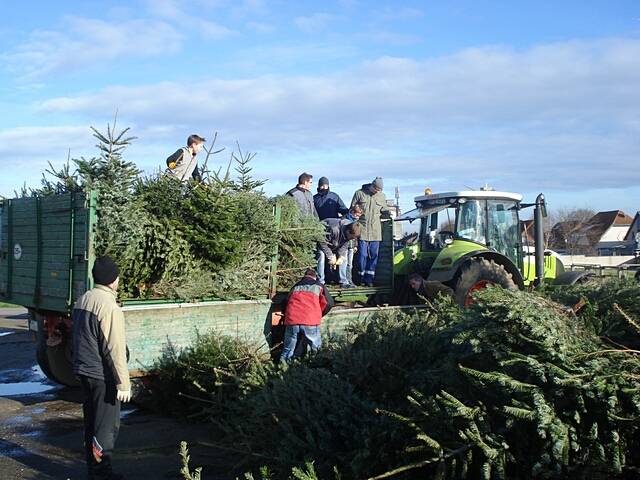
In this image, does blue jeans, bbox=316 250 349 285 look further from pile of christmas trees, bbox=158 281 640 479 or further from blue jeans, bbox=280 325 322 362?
pile of christmas trees, bbox=158 281 640 479

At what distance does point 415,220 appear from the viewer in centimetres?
1142

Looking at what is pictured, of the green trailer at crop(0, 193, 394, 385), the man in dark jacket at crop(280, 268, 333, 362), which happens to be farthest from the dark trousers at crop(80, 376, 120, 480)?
the man in dark jacket at crop(280, 268, 333, 362)

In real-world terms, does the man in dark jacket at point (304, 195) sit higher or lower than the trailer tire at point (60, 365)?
higher

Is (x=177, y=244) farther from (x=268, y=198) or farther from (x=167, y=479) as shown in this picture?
(x=167, y=479)

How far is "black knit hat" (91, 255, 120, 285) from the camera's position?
19.8 feet

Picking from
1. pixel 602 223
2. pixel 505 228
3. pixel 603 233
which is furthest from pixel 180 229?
pixel 602 223

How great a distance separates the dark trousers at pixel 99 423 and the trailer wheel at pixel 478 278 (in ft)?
18.1

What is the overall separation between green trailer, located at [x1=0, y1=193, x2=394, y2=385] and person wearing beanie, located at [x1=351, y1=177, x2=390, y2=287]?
33.5 inches

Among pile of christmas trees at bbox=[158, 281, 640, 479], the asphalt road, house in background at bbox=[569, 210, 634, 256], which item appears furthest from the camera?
house in background at bbox=[569, 210, 634, 256]

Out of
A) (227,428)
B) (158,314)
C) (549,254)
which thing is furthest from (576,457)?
(549,254)

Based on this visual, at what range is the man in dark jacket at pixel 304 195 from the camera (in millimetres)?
10273

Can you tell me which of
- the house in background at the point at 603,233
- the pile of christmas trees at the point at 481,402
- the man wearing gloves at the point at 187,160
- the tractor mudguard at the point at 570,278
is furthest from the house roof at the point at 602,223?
the pile of christmas trees at the point at 481,402

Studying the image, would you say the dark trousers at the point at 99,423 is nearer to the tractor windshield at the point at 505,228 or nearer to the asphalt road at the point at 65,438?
the asphalt road at the point at 65,438

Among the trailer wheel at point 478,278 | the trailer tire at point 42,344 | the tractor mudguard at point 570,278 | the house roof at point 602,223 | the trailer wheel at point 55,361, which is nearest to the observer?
the trailer tire at point 42,344
